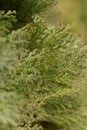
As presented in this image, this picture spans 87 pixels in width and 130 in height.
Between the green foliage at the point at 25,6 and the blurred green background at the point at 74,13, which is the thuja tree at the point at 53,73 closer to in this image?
the green foliage at the point at 25,6

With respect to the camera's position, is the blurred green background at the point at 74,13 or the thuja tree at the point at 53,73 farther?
the blurred green background at the point at 74,13

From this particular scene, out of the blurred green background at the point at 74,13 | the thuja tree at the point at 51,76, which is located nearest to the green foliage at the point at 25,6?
the thuja tree at the point at 51,76

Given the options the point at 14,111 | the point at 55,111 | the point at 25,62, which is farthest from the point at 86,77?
the point at 14,111

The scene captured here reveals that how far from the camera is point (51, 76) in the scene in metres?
1.98

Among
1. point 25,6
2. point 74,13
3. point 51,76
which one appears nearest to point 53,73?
point 51,76

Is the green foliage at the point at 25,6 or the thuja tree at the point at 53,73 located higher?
the green foliage at the point at 25,6

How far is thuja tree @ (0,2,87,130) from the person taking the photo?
176 centimetres

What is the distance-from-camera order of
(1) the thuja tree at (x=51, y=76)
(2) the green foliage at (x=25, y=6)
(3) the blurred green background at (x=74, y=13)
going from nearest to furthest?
(1) the thuja tree at (x=51, y=76)
(2) the green foliage at (x=25, y=6)
(3) the blurred green background at (x=74, y=13)

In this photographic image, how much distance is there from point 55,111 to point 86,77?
323 mm

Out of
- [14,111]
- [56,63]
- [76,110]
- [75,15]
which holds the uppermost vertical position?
[75,15]

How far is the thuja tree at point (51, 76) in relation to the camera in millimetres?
1763

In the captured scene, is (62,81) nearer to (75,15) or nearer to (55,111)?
(55,111)

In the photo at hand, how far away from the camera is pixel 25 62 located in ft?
5.82

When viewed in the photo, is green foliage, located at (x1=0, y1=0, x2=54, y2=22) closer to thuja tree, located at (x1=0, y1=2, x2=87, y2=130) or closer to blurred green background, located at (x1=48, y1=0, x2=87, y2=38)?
thuja tree, located at (x1=0, y1=2, x2=87, y2=130)
